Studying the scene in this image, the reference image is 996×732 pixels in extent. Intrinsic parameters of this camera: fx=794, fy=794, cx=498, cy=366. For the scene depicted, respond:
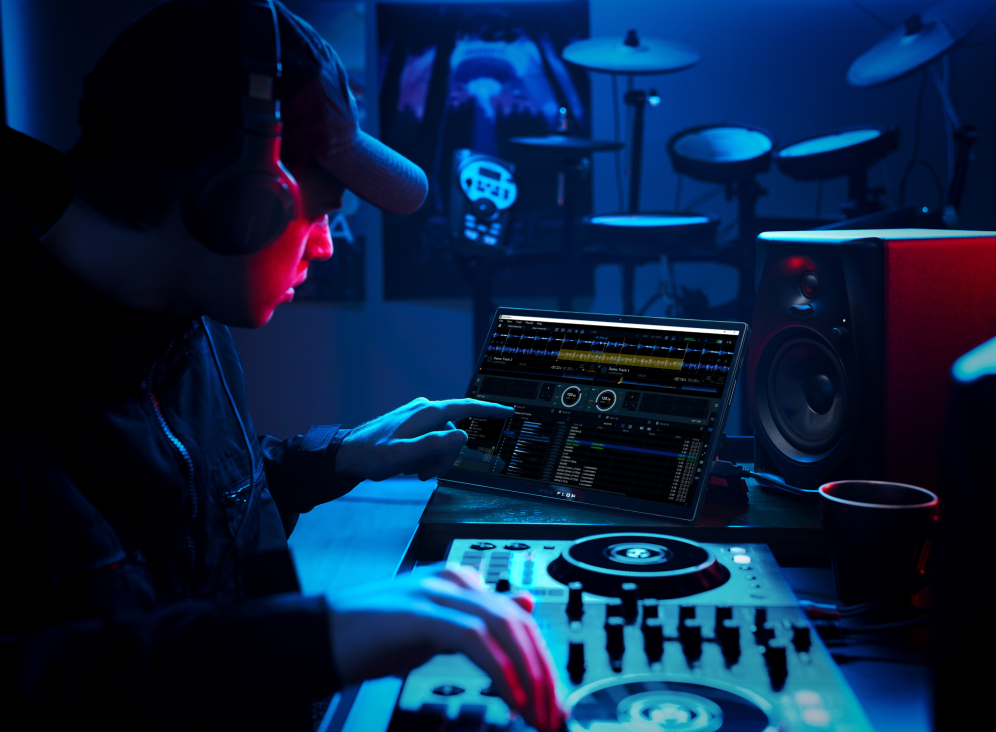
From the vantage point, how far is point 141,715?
45cm

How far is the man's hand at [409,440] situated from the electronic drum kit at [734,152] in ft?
6.86

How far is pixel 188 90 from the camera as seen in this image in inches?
25.2

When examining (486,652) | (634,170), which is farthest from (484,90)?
(486,652)

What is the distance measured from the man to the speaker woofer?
1.75 ft

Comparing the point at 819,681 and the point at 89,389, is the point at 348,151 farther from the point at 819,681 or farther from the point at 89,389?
the point at 819,681

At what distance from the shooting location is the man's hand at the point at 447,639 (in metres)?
0.46

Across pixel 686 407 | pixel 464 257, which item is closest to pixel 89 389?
pixel 686 407

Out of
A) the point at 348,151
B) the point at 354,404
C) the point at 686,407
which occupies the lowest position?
the point at 354,404

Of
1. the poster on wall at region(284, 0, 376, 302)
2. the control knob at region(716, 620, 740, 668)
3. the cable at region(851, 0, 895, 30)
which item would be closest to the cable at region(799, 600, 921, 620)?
the control knob at region(716, 620, 740, 668)

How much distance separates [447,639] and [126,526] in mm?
396

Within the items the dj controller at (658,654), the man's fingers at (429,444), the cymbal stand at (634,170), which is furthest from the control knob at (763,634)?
the cymbal stand at (634,170)

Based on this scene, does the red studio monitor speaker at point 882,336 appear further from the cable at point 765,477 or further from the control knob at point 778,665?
the control knob at point 778,665

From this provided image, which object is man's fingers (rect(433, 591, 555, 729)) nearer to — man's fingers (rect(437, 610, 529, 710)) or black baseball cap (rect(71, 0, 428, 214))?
man's fingers (rect(437, 610, 529, 710))

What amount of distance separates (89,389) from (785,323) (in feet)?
2.65
